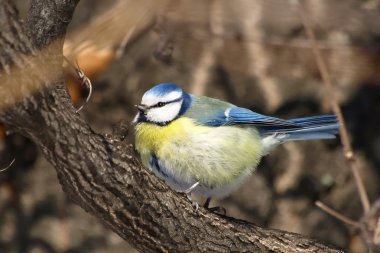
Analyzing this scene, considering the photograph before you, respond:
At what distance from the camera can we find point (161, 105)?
11.6 ft

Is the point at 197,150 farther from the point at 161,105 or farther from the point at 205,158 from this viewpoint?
the point at 161,105

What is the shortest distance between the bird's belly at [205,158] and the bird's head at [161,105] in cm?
12

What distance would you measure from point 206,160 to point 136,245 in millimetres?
544

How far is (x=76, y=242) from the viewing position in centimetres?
562

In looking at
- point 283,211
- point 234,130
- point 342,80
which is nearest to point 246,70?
point 342,80

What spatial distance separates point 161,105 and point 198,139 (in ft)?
0.87

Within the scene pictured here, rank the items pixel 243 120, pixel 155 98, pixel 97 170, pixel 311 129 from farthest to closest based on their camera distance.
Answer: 1. pixel 311 129
2. pixel 243 120
3. pixel 155 98
4. pixel 97 170

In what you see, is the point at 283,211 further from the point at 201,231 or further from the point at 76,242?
the point at 201,231

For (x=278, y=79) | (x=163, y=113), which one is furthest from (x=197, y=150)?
(x=278, y=79)

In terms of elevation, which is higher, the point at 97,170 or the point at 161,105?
the point at 97,170

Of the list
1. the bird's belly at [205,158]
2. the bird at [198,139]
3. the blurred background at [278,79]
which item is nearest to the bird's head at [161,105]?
the bird at [198,139]

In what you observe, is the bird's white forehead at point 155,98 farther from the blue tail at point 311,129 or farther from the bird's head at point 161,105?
the blue tail at point 311,129

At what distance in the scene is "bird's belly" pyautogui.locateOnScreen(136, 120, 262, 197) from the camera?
11.2ft

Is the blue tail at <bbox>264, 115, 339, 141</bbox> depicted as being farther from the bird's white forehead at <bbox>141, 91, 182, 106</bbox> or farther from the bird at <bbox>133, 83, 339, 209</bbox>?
the bird's white forehead at <bbox>141, 91, 182, 106</bbox>
